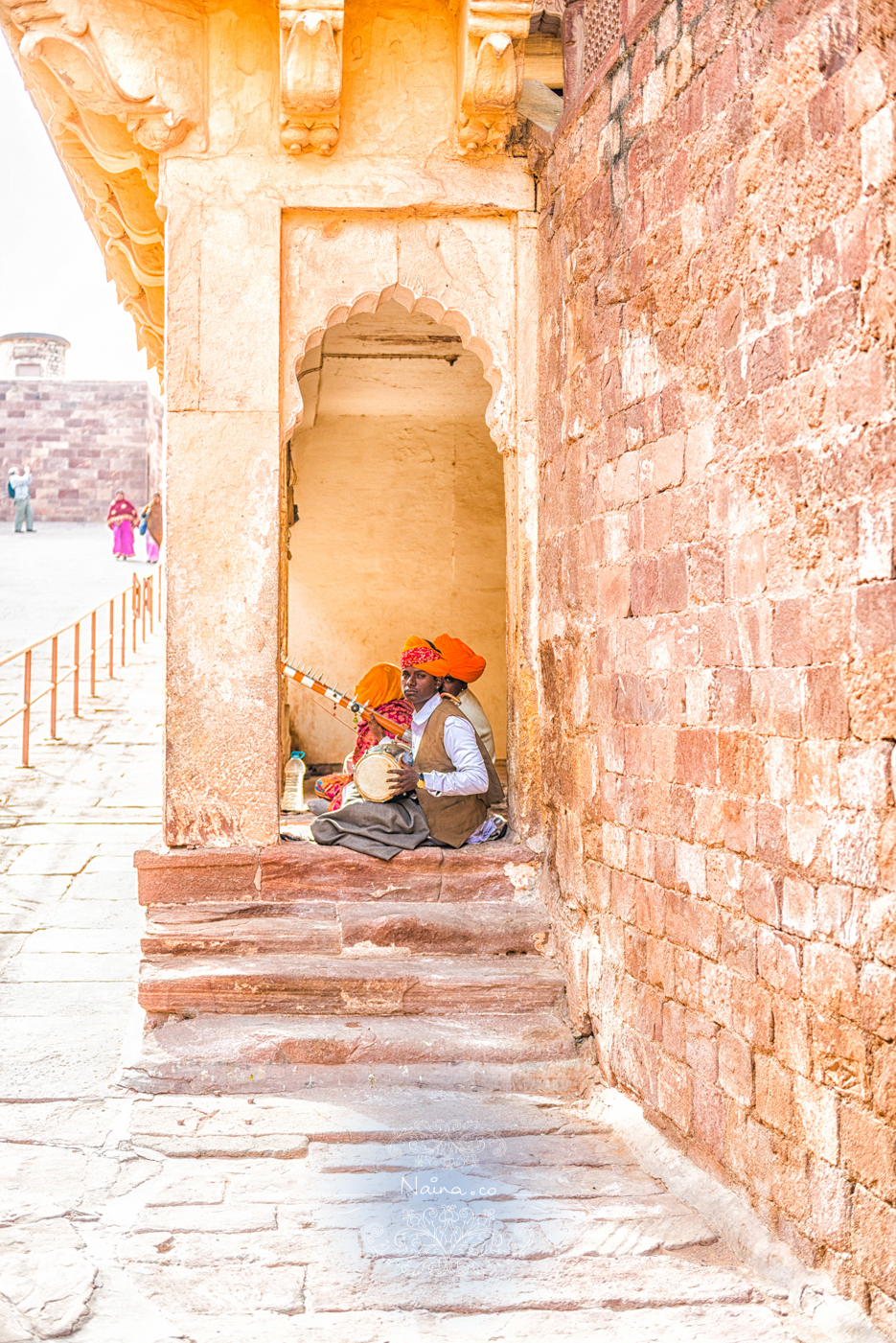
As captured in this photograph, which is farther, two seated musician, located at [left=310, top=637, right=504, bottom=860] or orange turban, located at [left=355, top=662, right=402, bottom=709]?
orange turban, located at [left=355, top=662, right=402, bottom=709]

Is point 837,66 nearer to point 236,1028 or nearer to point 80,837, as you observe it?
point 236,1028

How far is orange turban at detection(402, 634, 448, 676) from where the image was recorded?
18.7 ft

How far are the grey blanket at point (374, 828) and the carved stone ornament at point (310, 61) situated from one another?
3049mm

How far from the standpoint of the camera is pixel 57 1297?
3.06m

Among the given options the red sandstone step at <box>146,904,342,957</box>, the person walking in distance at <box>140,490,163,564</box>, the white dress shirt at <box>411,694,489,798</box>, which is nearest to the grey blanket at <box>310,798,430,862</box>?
the white dress shirt at <box>411,694,489,798</box>

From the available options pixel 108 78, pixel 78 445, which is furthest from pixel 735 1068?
pixel 78 445

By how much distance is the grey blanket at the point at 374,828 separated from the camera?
5211 millimetres

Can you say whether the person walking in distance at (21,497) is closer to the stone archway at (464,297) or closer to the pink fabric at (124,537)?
the pink fabric at (124,537)

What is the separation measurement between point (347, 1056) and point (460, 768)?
1397 mm

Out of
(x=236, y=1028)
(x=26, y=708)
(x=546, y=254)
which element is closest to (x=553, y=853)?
(x=236, y=1028)

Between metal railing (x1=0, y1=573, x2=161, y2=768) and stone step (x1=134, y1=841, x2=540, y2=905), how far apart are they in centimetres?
368

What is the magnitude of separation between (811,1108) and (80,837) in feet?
18.8

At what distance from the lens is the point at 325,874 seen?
203 inches

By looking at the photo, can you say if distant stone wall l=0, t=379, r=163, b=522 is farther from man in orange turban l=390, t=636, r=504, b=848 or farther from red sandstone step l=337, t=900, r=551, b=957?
red sandstone step l=337, t=900, r=551, b=957
